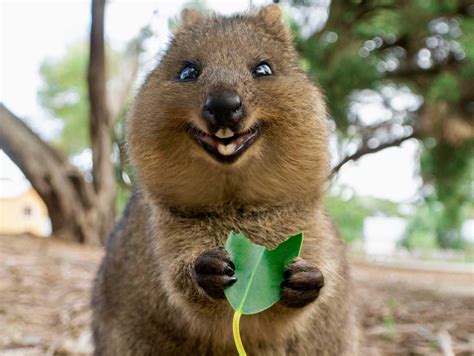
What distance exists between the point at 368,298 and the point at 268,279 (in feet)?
14.5

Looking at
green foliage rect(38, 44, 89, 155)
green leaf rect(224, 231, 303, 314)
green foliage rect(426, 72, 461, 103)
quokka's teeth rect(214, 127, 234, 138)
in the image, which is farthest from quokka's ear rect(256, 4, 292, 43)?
green foliage rect(38, 44, 89, 155)

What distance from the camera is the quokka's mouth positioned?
80.7 inches

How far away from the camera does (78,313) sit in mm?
4613

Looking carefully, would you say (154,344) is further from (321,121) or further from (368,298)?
(368,298)

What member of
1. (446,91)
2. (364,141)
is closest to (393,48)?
(446,91)

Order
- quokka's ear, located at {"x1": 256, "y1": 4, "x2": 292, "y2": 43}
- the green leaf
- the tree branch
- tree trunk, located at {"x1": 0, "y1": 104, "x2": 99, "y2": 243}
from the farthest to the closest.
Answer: the tree branch → tree trunk, located at {"x1": 0, "y1": 104, "x2": 99, "y2": 243} → quokka's ear, located at {"x1": 256, "y1": 4, "x2": 292, "y2": 43} → the green leaf

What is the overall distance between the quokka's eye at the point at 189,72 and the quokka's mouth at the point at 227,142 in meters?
0.33

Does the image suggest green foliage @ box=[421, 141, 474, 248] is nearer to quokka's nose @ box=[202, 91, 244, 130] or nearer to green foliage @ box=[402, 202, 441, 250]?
quokka's nose @ box=[202, 91, 244, 130]

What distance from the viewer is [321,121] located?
2.41 metres

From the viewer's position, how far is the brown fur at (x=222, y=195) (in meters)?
2.19

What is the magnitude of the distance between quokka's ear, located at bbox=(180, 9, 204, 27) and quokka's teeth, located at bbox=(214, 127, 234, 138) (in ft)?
3.22

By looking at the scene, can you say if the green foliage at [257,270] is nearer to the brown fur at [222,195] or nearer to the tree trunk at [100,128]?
the brown fur at [222,195]

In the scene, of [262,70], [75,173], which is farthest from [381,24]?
[262,70]

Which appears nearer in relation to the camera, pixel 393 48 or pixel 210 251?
pixel 210 251
